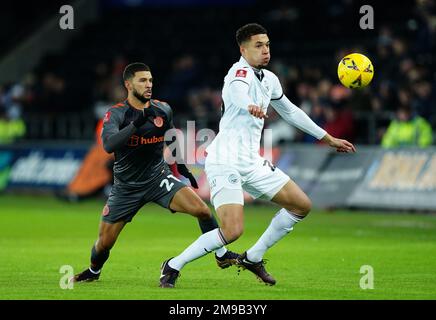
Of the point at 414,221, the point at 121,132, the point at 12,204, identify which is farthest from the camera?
the point at 12,204

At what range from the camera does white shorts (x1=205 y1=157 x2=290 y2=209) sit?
37.8 feet

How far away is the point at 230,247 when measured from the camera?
16.2 m

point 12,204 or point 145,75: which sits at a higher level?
point 145,75

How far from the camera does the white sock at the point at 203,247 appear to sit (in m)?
11.5

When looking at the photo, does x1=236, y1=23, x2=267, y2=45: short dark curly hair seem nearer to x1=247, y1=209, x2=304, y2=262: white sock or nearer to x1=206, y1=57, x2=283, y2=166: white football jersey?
x1=206, y1=57, x2=283, y2=166: white football jersey

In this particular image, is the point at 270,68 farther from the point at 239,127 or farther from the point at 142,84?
the point at 239,127

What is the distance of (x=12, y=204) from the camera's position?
84.2 ft

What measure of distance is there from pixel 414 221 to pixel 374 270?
7.26m

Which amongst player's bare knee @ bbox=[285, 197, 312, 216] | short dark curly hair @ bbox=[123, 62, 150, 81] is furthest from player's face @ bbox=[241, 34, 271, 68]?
player's bare knee @ bbox=[285, 197, 312, 216]

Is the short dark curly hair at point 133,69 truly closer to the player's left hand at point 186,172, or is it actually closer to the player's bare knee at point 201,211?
the player's left hand at point 186,172

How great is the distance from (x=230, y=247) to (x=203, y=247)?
186 inches

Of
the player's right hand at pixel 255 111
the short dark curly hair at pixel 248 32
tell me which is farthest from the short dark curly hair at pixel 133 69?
the player's right hand at pixel 255 111
